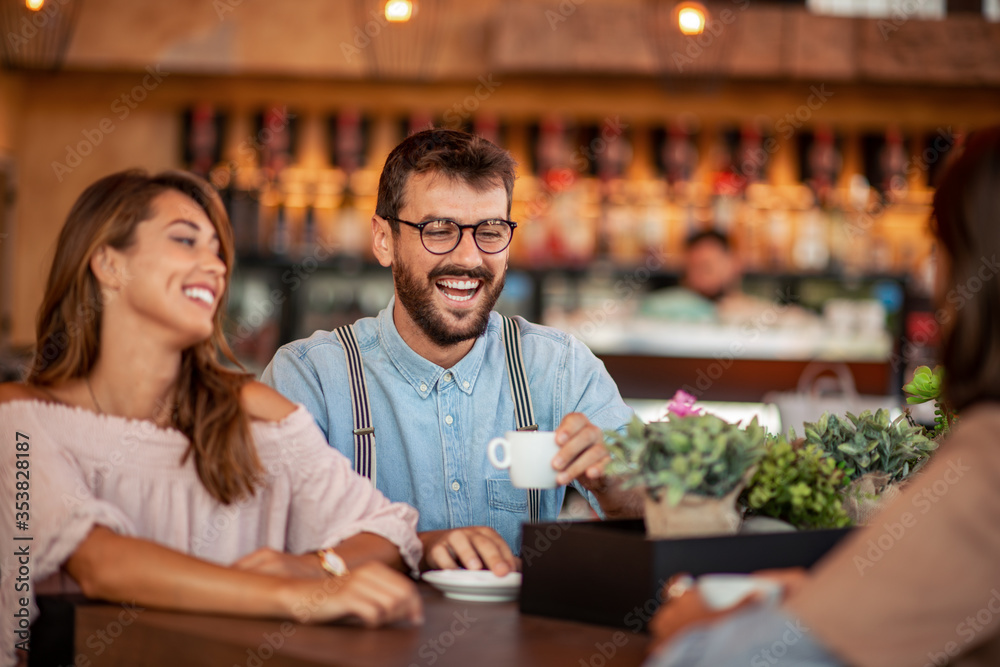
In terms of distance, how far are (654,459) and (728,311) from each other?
3.69m

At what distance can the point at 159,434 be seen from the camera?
4.94ft

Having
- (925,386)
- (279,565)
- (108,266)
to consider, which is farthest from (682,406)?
(108,266)

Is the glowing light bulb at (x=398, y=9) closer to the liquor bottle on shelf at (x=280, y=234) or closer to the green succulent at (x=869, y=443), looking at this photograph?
the liquor bottle on shelf at (x=280, y=234)

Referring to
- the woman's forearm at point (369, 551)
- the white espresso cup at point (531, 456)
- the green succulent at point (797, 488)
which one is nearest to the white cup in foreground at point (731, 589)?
the green succulent at point (797, 488)

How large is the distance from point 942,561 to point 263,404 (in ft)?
3.44

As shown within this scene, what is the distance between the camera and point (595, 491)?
1776mm

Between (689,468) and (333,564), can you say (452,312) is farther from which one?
(689,468)

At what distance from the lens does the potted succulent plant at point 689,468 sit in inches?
48.4

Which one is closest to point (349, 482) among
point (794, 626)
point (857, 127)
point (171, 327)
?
point (171, 327)

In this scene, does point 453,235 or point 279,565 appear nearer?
point 279,565

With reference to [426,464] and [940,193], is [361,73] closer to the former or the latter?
[426,464]

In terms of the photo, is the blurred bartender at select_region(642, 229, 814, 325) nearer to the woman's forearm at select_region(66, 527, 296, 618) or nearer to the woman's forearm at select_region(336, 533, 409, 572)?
the woman's forearm at select_region(336, 533, 409, 572)

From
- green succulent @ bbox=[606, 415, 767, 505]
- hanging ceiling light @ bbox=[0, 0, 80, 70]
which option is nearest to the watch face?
green succulent @ bbox=[606, 415, 767, 505]

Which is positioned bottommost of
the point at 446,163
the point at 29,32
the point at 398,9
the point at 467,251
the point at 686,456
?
the point at 686,456
